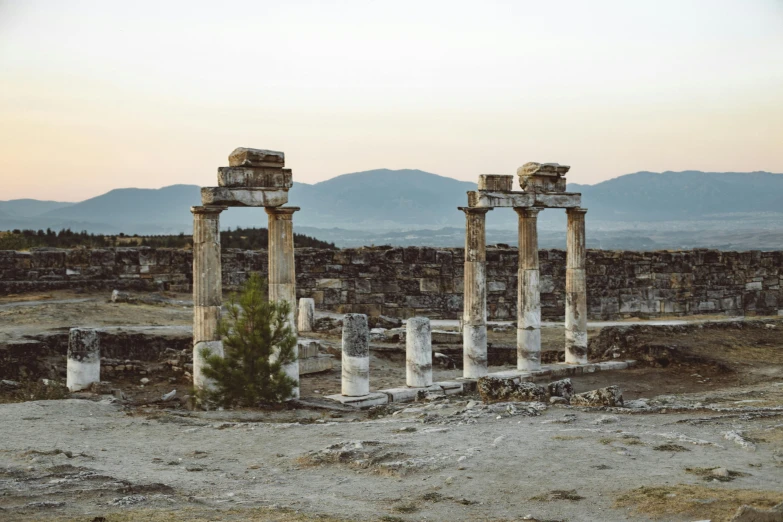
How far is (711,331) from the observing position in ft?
77.3

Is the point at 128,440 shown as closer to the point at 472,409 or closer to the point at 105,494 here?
the point at 105,494

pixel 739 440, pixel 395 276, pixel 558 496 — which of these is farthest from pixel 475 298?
pixel 558 496

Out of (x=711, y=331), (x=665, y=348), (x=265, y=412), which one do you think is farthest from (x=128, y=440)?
(x=711, y=331)

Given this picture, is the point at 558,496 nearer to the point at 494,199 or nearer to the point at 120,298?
the point at 494,199

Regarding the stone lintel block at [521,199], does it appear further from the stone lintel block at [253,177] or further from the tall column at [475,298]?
the stone lintel block at [253,177]

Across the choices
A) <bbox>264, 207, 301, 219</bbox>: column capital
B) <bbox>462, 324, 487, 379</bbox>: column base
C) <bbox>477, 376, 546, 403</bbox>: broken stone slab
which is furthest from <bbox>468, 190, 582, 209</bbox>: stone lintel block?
<bbox>264, 207, 301, 219</bbox>: column capital

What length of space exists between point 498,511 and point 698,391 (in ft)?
33.8

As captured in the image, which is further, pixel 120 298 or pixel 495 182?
pixel 120 298

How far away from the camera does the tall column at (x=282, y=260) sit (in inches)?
625

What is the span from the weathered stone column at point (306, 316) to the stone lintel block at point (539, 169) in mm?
7399

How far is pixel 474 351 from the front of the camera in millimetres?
18484

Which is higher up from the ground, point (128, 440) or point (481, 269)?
point (481, 269)

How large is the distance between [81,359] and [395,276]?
12562 mm

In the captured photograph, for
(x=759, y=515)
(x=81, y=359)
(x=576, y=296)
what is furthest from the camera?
(x=576, y=296)
